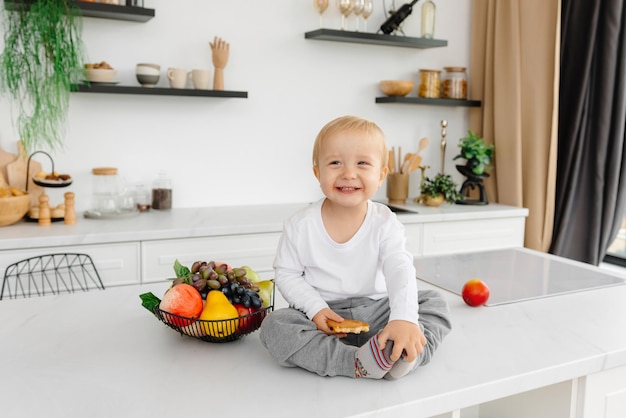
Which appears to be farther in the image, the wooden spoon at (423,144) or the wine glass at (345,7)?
the wooden spoon at (423,144)

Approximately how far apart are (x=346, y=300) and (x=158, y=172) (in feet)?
6.89

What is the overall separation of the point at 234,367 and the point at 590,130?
280cm

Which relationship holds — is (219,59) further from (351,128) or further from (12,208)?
(351,128)

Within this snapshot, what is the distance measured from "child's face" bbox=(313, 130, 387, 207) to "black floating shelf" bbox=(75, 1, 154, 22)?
75.2 inches

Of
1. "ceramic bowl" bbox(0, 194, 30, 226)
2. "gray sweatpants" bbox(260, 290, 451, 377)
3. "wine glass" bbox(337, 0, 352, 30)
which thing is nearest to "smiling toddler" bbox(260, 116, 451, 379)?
"gray sweatpants" bbox(260, 290, 451, 377)

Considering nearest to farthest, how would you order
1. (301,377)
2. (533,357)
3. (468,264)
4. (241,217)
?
1. (301,377)
2. (533,357)
3. (468,264)
4. (241,217)

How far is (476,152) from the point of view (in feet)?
11.4

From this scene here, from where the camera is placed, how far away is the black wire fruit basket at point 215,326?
3.79 feet

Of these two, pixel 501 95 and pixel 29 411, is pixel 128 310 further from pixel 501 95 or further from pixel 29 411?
pixel 501 95

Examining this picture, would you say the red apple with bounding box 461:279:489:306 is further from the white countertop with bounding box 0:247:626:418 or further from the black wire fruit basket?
the black wire fruit basket

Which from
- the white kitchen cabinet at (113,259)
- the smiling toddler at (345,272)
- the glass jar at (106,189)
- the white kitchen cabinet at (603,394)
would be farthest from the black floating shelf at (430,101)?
the white kitchen cabinet at (603,394)

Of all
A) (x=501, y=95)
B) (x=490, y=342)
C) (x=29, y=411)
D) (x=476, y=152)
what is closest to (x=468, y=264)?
(x=490, y=342)

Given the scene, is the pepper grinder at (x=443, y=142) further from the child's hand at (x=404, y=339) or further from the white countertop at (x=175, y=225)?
→ the child's hand at (x=404, y=339)

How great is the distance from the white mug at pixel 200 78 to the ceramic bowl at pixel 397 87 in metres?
1.06
